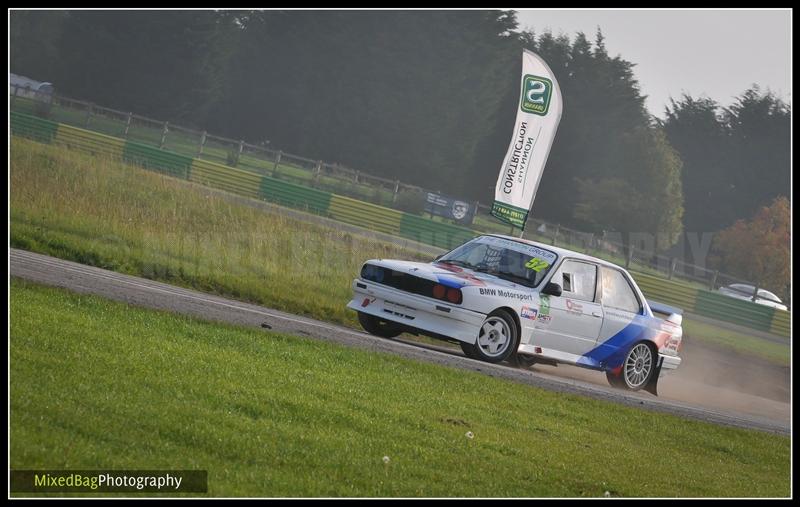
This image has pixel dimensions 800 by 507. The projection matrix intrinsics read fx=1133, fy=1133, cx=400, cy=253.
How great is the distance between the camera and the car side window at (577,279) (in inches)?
522

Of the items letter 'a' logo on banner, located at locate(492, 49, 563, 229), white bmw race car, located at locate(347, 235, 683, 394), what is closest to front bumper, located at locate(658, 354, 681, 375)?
white bmw race car, located at locate(347, 235, 683, 394)

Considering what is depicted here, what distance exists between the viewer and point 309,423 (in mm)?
7520

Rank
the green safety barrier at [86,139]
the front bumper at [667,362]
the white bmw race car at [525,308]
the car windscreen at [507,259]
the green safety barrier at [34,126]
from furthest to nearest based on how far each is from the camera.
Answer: the green safety barrier at [34,126] → the green safety barrier at [86,139] → the front bumper at [667,362] → the car windscreen at [507,259] → the white bmw race car at [525,308]

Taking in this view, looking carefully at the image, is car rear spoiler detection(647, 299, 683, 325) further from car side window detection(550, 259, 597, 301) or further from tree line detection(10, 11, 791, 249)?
tree line detection(10, 11, 791, 249)

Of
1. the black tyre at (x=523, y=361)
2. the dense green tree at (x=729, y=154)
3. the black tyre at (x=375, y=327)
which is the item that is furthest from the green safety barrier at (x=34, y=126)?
the dense green tree at (x=729, y=154)

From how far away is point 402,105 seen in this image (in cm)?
6291

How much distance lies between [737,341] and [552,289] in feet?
61.3

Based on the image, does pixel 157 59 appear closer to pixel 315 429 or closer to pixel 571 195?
pixel 571 195

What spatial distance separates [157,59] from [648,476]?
56.2 m

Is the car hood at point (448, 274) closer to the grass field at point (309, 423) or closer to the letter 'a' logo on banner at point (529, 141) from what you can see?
the grass field at point (309, 423)

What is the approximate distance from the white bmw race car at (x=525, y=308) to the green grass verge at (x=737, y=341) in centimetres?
1320

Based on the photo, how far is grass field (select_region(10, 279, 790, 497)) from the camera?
6.23 metres

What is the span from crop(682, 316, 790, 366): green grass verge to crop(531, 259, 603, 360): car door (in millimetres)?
13918
